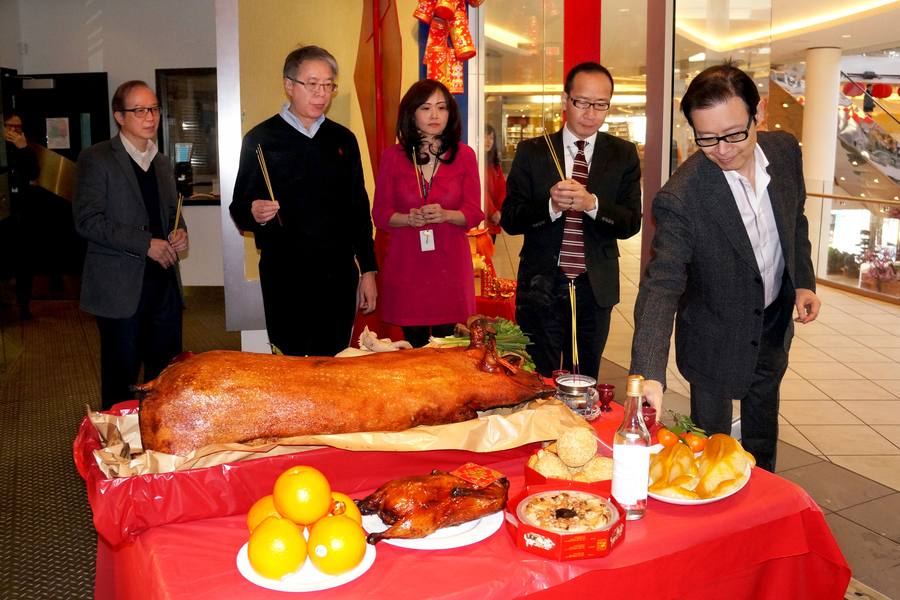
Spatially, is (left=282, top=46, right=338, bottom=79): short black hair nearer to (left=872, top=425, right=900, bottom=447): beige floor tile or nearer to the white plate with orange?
the white plate with orange

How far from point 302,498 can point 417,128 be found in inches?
79.2

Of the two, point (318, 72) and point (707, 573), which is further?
point (318, 72)

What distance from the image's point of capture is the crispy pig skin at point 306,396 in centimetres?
131

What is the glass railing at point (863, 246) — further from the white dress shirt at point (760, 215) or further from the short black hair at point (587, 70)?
the white dress shirt at point (760, 215)

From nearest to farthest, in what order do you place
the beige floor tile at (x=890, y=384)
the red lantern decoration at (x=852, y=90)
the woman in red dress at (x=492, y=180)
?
the beige floor tile at (x=890, y=384), the woman in red dress at (x=492, y=180), the red lantern decoration at (x=852, y=90)

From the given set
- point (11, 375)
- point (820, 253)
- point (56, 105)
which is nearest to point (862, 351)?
point (820, 253)

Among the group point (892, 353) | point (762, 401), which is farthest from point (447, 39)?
point (892, 353)

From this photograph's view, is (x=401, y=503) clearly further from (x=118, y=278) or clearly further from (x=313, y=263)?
(x=118, y=278)

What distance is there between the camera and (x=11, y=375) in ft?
15.4

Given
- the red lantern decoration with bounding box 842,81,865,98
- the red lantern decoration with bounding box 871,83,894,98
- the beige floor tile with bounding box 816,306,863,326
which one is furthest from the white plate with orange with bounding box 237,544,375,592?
the red lantern decoration with bounding box 842,81,865,98

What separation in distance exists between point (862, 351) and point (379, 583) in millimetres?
5051

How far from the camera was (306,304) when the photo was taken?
2.65 metres

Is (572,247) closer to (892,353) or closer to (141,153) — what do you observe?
(141,153)

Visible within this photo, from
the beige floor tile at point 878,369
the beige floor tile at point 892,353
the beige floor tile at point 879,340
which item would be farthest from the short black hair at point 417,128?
the beige floor tile at point 879,340
